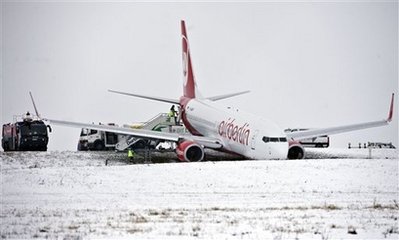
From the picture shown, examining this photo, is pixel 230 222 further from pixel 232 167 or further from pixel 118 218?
pixel 232 167

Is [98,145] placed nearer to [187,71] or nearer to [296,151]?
[187,71]

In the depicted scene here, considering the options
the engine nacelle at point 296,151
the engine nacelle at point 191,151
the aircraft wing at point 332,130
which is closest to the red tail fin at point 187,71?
the aircraft wing at point 332,130

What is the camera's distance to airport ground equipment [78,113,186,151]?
205 ft

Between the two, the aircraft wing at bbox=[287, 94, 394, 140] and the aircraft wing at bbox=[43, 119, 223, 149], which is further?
the aircraft wing at bbox=[287, 94, 394, 140]

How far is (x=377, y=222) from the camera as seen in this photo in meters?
19.6

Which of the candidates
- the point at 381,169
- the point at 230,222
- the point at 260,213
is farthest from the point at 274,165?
the point at 230,222

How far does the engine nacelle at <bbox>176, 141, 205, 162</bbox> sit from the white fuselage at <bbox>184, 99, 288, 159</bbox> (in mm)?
2008

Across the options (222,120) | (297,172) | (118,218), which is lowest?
(118,218)

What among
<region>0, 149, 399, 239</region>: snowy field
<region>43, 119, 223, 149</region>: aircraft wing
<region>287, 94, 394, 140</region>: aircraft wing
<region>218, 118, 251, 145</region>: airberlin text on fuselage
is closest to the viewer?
<region>0, 149, 399, 239</region>: snowy field

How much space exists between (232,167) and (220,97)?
25.8m

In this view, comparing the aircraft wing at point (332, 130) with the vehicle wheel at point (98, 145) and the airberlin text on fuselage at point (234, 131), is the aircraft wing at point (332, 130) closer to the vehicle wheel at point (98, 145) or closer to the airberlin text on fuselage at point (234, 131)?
the airberlin text on fuselage at point (234, 131)

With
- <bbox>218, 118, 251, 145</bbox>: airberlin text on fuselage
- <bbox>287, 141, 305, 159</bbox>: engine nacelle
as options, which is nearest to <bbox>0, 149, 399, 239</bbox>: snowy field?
<bbox>218, 118, 251, 145</bbox>: airberlin text on fuselage

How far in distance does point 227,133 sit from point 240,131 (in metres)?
2.80

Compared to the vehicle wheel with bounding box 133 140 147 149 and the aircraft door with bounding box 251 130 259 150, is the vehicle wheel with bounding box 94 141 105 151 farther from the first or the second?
the aircraft door with bounding box 251 130 259 150
